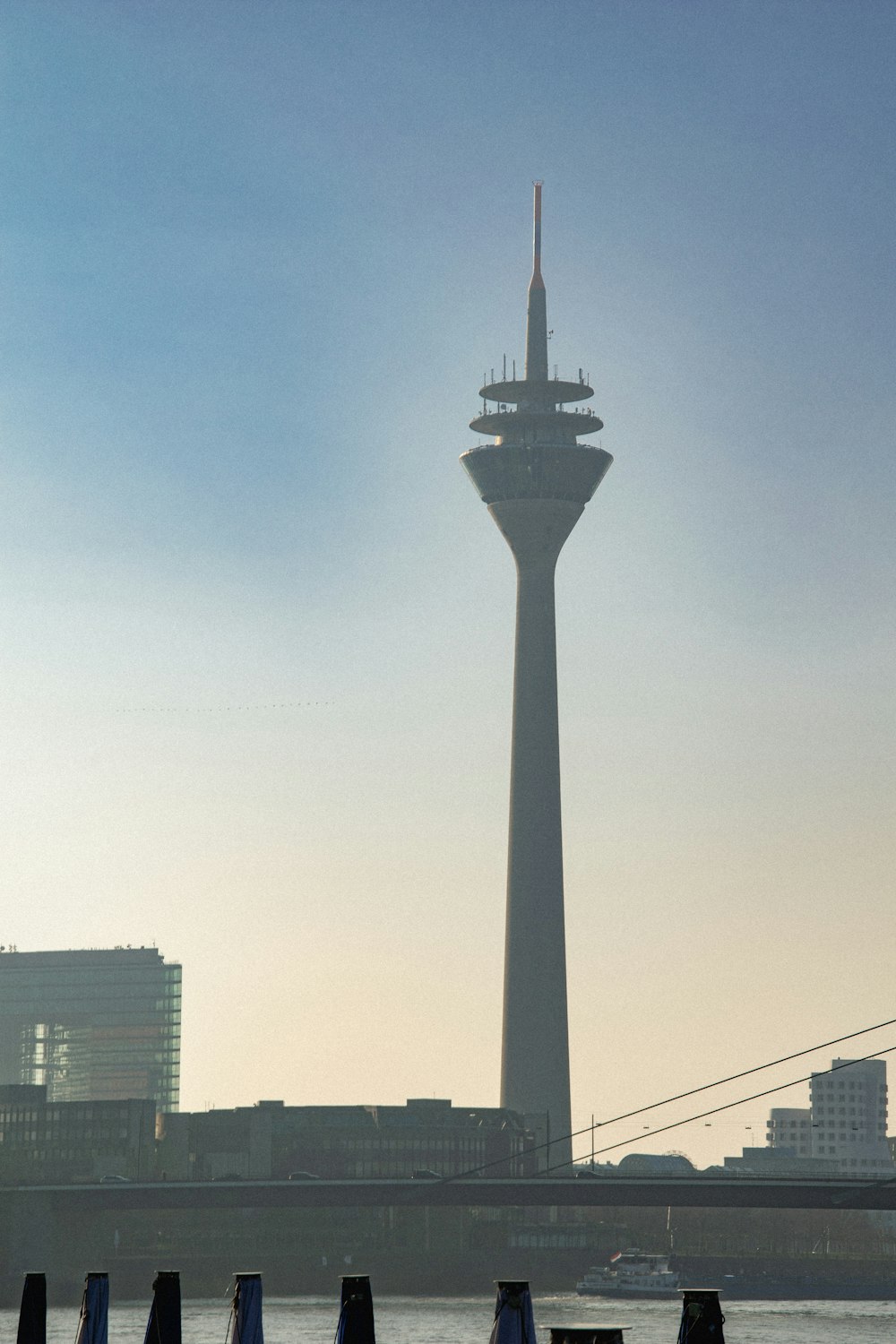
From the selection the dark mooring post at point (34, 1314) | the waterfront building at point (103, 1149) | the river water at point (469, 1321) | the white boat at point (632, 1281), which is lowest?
the river water at point (469, 1321)

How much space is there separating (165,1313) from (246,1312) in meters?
1.09

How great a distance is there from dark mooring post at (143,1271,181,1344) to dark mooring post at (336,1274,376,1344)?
2.44 m

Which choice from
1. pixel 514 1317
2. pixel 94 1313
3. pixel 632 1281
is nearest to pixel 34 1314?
pixel 94 1313

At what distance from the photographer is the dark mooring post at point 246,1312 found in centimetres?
2956

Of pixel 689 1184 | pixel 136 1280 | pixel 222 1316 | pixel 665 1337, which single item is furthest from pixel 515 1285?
pixel 136 1280

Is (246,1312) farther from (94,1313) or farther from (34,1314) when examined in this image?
(34,1314)

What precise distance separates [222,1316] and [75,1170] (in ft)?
301

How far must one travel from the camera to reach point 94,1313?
29953 mm

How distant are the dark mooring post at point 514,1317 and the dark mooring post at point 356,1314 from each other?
6.96 ft

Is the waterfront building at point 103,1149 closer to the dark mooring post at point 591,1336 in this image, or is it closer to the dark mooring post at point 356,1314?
the dark mooring post at point 356,1314

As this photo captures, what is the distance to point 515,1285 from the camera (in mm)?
27016

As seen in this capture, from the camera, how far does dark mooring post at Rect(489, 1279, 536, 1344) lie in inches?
1056

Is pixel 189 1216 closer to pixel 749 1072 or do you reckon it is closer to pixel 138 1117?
pixel 138 1117

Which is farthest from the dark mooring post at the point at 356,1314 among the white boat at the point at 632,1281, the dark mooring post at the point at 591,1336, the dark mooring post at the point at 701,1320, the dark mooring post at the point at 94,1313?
the white boat at the point at 632,1281
